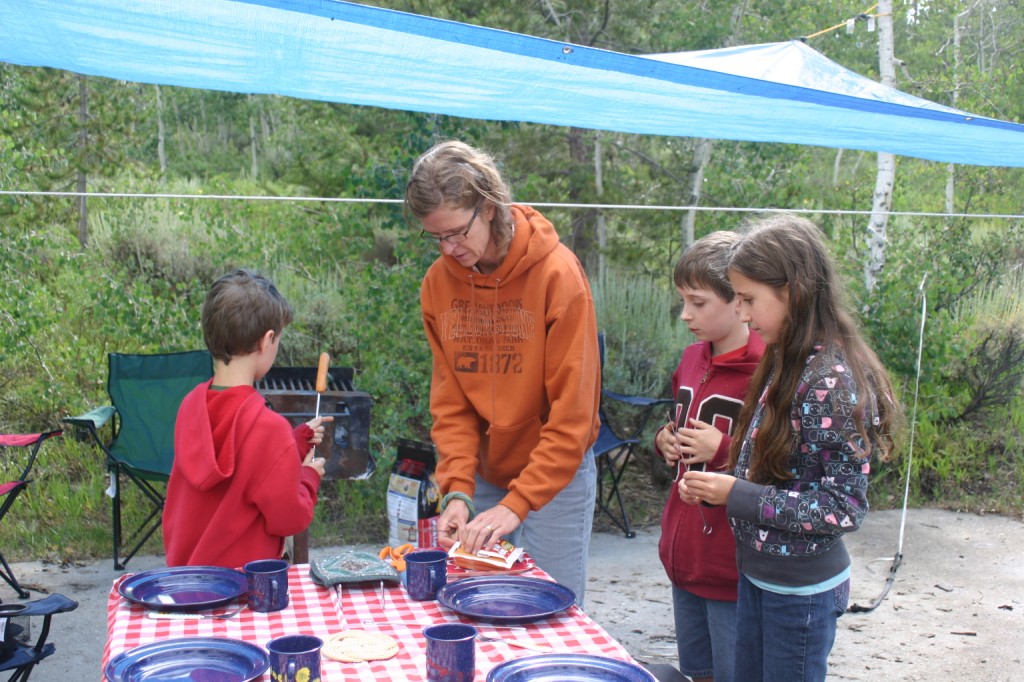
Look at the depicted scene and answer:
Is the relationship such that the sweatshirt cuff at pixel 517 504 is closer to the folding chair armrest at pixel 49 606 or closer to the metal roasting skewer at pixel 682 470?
the metal roasting skewer at pixel 682 470

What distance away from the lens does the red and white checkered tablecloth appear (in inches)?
62.4

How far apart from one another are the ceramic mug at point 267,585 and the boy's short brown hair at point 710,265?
118 cm

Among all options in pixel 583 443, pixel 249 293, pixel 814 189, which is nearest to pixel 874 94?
pixel 583 443

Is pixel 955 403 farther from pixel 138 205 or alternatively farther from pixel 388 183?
pixel 138 205

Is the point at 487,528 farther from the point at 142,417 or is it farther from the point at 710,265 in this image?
the point at 142,417

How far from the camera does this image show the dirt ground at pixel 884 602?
132 inches

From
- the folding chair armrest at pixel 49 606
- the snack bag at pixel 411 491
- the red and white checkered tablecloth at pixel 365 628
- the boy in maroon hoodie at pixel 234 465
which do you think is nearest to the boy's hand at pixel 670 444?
the red and white checkered tablecloth at pixel 365 628

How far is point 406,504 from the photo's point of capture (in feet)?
9.61

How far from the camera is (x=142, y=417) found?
13.9 feet

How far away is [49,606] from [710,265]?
5.79ft

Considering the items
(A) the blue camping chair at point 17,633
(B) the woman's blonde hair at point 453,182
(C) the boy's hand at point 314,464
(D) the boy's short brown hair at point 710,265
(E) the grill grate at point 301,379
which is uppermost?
(B) the woman's blonde hair at point 453,182

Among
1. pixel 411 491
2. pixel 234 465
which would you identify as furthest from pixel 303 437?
pixel 411 491

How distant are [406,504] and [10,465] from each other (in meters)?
2.83

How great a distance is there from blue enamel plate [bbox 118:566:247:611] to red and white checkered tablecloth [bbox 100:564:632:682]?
0.03 metres
